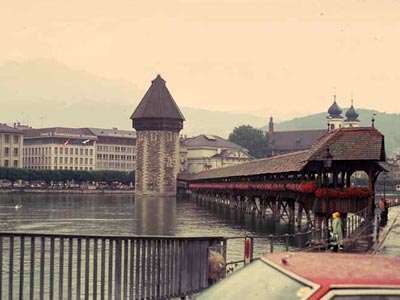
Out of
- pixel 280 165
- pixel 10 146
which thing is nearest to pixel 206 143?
pixel 10 146

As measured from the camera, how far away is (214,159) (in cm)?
18775

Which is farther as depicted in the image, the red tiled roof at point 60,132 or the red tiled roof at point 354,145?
the red tiled roof at point 60,132

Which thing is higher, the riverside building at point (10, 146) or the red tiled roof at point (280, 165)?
the riverside building at point (10, 146)

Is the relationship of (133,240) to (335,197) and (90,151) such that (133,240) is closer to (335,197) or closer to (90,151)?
(335,197)

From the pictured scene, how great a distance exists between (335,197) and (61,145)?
6082 inches

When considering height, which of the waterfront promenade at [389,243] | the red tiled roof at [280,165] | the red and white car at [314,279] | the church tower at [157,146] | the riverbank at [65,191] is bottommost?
the waterfront promenade at [389,243]

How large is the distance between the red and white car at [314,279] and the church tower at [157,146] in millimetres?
136352

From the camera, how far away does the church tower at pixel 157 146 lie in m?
143

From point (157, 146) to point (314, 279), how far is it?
455 feet

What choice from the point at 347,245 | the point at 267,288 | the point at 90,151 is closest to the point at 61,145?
the point at 90,151

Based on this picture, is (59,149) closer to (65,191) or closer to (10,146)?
(10,146)

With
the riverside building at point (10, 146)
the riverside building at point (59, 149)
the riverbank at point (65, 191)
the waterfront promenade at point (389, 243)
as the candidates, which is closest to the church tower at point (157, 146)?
the riverbank at point (65, 191)

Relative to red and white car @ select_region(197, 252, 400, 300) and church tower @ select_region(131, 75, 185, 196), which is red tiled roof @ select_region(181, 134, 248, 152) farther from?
red and white car @ select_region(197, 252, 400, 300)

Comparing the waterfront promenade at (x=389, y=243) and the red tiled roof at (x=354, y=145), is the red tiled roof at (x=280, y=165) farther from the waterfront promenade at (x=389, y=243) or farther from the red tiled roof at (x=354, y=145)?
the waterfront promenade at (x=389, y=243)
